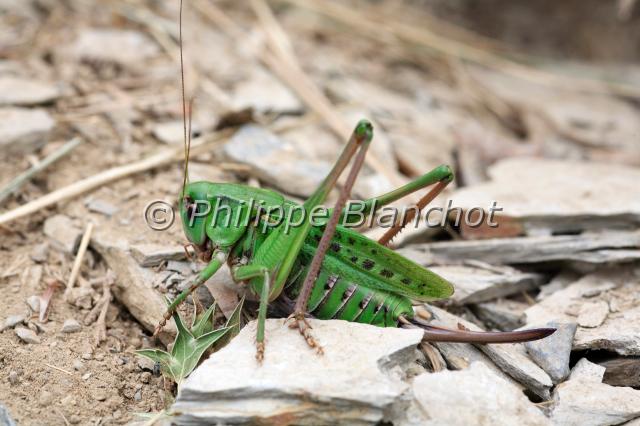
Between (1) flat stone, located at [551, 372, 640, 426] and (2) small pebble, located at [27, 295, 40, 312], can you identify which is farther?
(2) small pebble, located at [27, 295, 40, 312]

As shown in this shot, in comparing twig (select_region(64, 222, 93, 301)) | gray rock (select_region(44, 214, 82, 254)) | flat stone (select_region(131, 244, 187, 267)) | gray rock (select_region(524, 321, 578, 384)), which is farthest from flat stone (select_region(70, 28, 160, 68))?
gray rock (select_region(524, 321, 578, 384))

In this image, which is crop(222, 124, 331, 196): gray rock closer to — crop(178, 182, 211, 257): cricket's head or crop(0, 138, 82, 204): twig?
crop(0, 138, 82, 204): twig

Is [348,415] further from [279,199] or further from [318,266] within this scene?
[279,199]

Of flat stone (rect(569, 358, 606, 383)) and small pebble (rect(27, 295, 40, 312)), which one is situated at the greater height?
flat stone (rect(569, 358, 606, 383))

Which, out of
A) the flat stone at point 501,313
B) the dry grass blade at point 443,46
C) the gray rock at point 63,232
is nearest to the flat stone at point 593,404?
the flat stone at point 501,313

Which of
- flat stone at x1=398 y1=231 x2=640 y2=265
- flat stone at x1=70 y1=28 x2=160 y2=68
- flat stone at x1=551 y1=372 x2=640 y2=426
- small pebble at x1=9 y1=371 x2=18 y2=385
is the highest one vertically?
flat stone at x1=70 y1=28 x2=160 y2=68

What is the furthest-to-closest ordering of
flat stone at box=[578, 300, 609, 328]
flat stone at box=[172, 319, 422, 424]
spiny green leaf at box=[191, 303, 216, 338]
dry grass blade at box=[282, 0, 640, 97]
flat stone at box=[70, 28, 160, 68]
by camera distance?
dry grass blade at box=[282, 0, 640, 97] < flat stone at box=[70, 28, 160, 68] < flat stone at box=[578, 300, 609, 328] < spiny green leaf at box=[191, 303, 216, 338] < flat stone at box=[172, 319, 422, 424]

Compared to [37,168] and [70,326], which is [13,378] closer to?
[70,326]

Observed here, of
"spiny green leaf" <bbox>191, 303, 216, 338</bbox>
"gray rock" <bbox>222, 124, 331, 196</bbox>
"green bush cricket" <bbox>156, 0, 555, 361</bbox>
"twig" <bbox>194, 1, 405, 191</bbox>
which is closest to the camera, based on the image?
"green bush cricket" <bbox>156, 0, 555, 361</bbox>
